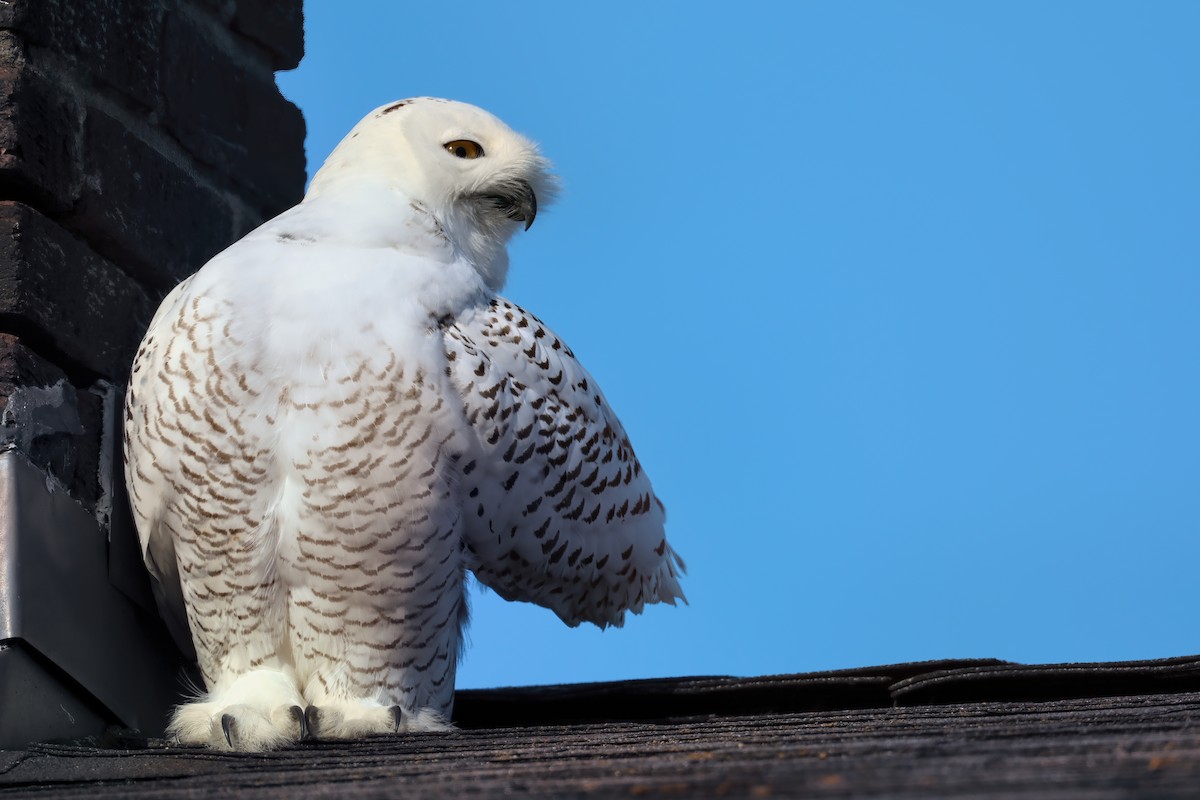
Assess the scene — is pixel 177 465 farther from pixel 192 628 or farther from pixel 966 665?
pixel 966 665

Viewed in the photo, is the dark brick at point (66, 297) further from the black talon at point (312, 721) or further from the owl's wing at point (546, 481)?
the black talon at point (312, 721)

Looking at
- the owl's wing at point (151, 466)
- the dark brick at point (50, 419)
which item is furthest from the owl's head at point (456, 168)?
the dark brick at point (50, 419)

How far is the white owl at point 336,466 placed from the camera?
2.69m

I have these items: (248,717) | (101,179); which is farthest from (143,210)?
(248,717)

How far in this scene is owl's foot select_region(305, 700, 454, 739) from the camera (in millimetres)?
2671

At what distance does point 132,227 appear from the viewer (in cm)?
312

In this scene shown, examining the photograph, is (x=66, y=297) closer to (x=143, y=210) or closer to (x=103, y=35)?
(x=143, y=210)

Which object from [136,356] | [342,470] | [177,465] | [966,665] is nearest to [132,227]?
[136,356]

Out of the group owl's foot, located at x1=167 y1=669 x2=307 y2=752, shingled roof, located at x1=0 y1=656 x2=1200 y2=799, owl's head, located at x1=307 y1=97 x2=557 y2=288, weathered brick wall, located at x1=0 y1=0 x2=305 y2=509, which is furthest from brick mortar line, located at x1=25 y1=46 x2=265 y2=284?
shingled roof, located at x1=0 y1=656 x2=1200 y2=799

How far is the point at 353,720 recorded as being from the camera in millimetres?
2697

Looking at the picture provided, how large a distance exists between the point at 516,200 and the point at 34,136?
113cm

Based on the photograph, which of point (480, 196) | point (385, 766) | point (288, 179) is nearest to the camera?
point (385, 766)

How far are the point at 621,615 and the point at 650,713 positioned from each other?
1.11ft

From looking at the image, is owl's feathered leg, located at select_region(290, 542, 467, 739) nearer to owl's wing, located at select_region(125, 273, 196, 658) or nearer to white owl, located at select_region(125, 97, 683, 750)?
white owl, located at select_region(125, 97, 683, 750)
